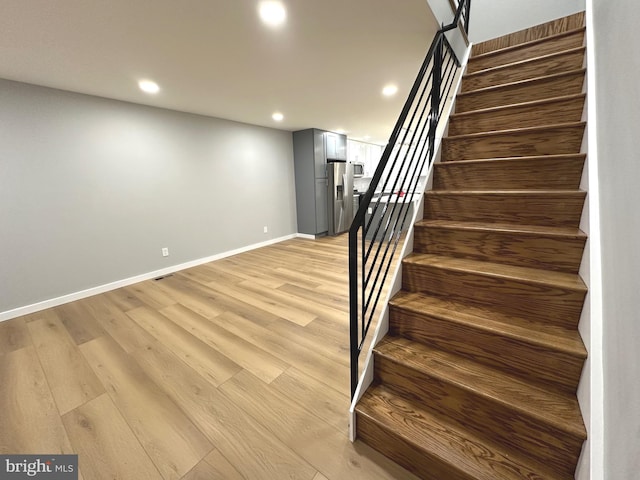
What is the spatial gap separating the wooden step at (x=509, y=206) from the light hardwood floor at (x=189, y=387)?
4.11 ft

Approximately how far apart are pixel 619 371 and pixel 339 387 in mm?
1271

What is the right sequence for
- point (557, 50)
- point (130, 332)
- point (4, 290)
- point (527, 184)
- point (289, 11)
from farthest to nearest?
point (4, 290)
point (130, 332)
point (557, 50)
point (289, 11)
point (527, 184)

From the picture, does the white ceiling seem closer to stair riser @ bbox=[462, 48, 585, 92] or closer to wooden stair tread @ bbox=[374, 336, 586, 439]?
stair riser @ bbox=[462, 48, 585, 92]

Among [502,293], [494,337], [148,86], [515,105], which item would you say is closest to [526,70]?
[515,105]

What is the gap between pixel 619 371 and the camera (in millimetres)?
686

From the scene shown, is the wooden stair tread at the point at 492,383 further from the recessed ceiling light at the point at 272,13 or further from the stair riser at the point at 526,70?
the stair riser at the point at 526,70

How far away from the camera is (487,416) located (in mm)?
1018

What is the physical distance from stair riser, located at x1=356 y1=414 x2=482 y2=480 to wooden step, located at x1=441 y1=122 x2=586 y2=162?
69.5 inches

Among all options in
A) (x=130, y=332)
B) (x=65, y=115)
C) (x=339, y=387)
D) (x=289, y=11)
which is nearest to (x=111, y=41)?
(x=289, y=11)

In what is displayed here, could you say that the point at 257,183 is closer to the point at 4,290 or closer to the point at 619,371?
the point at 4,290

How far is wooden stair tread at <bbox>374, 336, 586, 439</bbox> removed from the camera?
893mm

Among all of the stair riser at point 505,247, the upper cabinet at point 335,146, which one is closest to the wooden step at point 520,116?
the stair riser at point 505,247

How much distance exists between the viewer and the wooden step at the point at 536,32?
7.38ft

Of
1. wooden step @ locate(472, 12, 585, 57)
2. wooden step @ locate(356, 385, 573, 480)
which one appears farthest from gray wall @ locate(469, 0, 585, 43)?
wooden step @ locate(356, 385, 573, 480)
